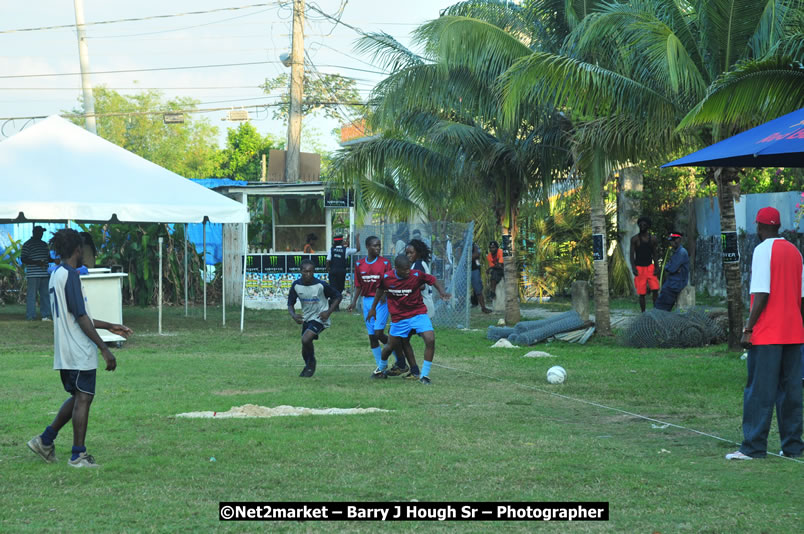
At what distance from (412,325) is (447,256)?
10066 mm

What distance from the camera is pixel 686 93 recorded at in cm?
1480

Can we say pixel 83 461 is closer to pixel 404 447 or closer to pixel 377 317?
pixel 404 447

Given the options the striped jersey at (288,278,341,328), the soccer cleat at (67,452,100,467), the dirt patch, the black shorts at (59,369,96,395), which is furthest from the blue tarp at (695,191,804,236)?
the soccer cleat at (67,452,100,467)

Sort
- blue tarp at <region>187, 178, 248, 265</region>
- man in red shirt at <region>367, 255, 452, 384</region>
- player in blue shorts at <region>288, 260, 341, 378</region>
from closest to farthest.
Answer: man in red shirt at <region>367, 255, 452, 384</region>, player in blue shorts at <region>288, 260, 341, 378</region>, blue tarp at <region>187, 178, 248, 265</region>

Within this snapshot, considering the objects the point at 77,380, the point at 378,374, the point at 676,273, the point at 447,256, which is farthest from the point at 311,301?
the point at 447,256

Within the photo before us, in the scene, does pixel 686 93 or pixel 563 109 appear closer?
pixel 686 93

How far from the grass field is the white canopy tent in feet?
12.6

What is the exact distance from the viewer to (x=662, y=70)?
48.4 feet

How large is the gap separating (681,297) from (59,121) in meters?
13.5

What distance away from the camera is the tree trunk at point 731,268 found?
1553 cm

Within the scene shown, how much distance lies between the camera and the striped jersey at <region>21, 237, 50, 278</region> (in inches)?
845

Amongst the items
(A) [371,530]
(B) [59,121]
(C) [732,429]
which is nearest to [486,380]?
(C) [732,429]

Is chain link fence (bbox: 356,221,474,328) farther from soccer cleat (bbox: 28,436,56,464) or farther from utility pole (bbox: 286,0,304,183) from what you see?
soccer cleat (bbox: 28,436,56,464)

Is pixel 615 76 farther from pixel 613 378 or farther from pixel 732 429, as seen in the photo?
pixel 732 429
